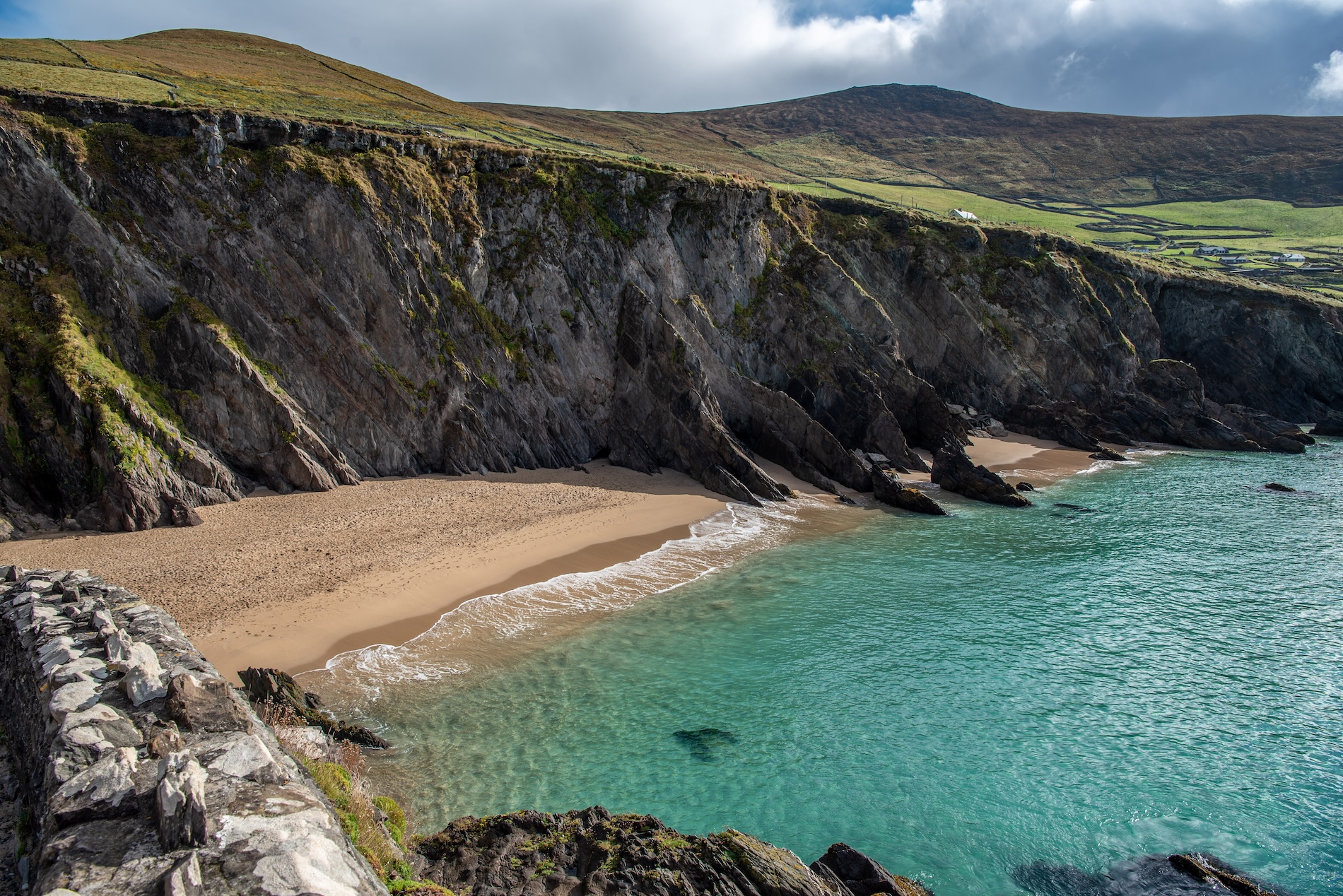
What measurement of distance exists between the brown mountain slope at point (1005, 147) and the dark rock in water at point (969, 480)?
75535mm

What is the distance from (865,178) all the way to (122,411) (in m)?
121

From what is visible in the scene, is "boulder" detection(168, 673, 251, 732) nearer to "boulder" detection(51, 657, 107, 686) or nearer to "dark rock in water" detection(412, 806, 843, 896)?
"boulder" detection(51, 657, 107, 686)

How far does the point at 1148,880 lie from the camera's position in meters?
10.7

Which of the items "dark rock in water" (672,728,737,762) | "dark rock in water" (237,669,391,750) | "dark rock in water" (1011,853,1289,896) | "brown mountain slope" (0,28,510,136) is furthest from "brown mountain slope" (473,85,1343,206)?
"dark rock in water" (1011,853,1289,896)

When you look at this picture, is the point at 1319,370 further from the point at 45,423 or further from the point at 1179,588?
the point at 45,423

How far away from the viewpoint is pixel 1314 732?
47.9 feet

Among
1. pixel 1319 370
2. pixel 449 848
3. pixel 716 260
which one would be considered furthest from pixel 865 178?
pixel 449 848

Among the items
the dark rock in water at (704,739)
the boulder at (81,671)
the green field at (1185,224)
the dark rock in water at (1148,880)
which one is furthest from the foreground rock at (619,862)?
the green field at (1185,224)

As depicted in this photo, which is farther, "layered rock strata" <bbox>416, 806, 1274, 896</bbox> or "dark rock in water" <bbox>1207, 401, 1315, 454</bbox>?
"dark rock in water" <bbox>1207, 401, 1315, 454</bbox>

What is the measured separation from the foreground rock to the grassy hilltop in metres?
37.6

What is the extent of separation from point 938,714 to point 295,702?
505 inches

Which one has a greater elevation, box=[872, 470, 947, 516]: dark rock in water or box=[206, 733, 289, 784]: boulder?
box=[206, 733, 289, 784]: boulder

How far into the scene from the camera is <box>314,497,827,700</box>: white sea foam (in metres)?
16.3

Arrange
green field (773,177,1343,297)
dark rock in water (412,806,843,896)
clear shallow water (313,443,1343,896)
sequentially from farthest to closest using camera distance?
green field (773,177,1343,297) < clear shallow water (313,443,1343,896) < dark rock in water (412,806,843,896)
